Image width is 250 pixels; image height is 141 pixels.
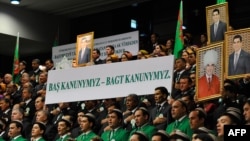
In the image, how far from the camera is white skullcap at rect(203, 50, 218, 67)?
5453 mm

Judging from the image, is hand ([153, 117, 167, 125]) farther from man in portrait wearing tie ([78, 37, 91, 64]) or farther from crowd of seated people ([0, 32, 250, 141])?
man in portrait wearing tie ([78, 37, 91, 64])

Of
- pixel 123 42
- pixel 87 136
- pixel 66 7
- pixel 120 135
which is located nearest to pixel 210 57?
pixel 120 135

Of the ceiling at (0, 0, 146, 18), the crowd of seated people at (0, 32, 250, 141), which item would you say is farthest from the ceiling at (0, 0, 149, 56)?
the crowd of seated people at (0, 32, 250, 141)

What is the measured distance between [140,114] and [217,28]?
3.95ft

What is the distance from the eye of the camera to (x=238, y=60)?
208 inches

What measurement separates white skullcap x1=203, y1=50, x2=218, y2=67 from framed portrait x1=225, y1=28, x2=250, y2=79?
11 cm

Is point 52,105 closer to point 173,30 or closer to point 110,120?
point 110,120

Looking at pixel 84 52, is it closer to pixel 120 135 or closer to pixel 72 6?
pixel 120 135

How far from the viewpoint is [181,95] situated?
19.2 feet

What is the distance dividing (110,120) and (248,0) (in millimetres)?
4246

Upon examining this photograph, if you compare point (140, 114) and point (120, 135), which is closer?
point (140, 114)

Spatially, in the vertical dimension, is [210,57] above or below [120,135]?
above

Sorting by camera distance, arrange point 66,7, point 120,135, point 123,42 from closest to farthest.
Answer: point 120,135
point 123,42
point 66,7

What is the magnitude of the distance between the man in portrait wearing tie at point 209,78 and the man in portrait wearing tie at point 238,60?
0.16m
